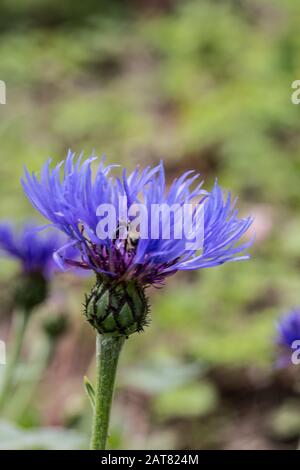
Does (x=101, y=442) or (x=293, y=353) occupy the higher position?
(x=293, y=353)

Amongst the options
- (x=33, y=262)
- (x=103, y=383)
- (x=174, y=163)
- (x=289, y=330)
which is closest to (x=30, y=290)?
(x=33, y=262)

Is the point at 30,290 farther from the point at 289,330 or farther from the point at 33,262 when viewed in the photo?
the point at 289,330

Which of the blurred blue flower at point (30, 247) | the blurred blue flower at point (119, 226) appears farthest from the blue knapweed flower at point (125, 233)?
the blurred blue flower at point (30, 247)

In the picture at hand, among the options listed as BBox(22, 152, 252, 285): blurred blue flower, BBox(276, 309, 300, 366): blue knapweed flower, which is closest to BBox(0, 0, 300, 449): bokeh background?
BBox(276, 309, 300, 366): blue knapweed flower

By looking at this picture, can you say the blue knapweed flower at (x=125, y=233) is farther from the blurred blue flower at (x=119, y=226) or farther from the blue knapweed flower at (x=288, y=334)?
the blue knapweed flower at (x=288, y=334)

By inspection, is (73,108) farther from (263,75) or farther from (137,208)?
(137,208)

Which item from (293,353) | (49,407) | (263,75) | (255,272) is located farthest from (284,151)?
(293,353)
